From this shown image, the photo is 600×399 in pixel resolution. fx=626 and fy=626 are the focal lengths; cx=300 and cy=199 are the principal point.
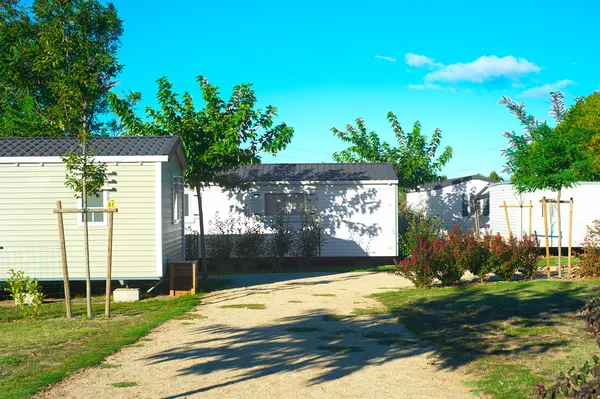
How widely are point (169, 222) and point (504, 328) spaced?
8044mm

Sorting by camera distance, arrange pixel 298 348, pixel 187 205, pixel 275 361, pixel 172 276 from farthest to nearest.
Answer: pixel 187 205, pixel 172 276, pixel 298 348, pixel 275 361

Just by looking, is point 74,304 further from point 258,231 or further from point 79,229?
point 258,231

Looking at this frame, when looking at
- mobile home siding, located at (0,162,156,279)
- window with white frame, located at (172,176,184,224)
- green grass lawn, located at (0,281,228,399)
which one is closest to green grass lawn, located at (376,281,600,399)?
green grass lawn, located at (0,281,228,399)

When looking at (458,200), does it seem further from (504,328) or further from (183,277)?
(504,328)

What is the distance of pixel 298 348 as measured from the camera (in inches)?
304

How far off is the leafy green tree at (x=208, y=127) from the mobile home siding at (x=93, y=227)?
3.53 meters

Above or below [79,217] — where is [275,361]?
below

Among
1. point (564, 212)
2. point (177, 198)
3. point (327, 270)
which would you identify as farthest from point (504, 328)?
point (564, 212)

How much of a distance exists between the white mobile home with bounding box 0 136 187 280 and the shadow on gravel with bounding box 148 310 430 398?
4.46 m

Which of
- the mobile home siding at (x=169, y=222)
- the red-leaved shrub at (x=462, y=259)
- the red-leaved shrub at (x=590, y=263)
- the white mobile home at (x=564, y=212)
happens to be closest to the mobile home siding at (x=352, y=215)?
the white mobile home at (x=564, y=212)

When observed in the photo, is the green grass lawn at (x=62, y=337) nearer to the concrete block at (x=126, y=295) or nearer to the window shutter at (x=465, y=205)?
the concrete block at (x=126, y=295)

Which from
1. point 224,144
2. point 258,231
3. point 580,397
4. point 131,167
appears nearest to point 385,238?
point 258,231

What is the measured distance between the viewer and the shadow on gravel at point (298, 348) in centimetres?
666

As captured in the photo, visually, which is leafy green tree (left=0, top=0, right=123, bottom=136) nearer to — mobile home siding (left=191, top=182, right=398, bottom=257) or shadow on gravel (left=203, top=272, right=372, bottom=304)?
mobile home siding (left=191, top=182, right=398, bottom=257)
